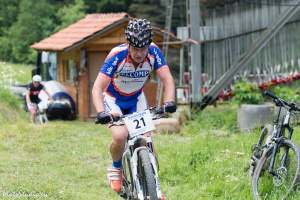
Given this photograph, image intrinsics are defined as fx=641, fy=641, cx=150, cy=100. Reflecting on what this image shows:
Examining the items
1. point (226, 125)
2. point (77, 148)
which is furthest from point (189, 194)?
point (226, 125)

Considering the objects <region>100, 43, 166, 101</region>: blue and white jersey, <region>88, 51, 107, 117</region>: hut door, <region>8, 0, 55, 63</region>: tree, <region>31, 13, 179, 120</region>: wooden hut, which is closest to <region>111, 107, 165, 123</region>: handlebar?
<region>100, 43, 166, 101</region>: blue and white jersey

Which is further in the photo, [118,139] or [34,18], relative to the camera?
[34,18]

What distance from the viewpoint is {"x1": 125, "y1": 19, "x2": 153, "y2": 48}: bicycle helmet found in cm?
642

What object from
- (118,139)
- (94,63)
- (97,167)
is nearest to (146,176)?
(118,139)

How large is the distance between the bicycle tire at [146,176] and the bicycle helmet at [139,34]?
1084 millimetres

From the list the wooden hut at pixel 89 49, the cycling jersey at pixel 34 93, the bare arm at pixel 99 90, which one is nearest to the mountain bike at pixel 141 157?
the bare arm at pixel 99 90

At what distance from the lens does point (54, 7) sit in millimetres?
48188

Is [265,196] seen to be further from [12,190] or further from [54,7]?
[54,7]

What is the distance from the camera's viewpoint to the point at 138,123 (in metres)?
6.41

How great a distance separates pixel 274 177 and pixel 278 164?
17 cm

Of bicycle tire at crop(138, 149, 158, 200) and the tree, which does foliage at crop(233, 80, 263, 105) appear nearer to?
bicycle tire at crop(138, 149, 158, 200)

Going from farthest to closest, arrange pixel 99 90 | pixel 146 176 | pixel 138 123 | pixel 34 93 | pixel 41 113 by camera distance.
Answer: pixel 41 113 < pixel 34 93 < pixel 99 90 < pixel 138 123 < pixel 146 176

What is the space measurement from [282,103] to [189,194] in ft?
5.39

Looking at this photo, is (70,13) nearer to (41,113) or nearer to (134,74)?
(41,113)
